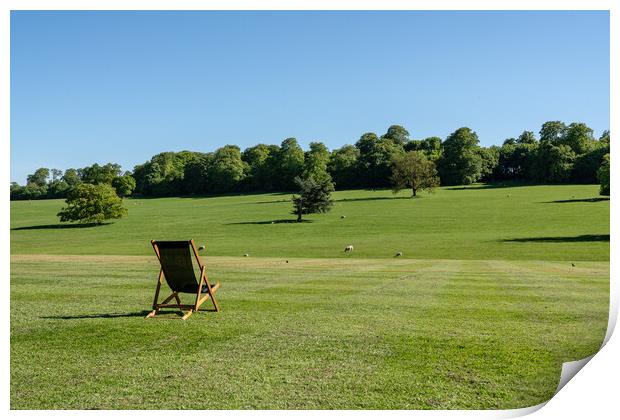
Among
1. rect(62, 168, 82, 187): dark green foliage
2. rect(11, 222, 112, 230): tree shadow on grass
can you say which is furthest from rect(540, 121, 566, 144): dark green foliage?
rect(62, 168, 82, 187): dark green foliage

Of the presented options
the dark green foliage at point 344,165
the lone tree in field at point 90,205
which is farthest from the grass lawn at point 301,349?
the dark green foliage at point 344,165

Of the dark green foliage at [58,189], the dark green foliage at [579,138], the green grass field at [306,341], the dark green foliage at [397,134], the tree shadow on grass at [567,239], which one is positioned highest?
the dark green foliage at [397,134]

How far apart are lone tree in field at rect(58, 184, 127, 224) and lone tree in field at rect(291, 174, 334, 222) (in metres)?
18.0

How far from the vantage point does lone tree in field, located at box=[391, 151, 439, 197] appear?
62344 millimetres

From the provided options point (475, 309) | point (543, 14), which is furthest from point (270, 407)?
point (543, 14)

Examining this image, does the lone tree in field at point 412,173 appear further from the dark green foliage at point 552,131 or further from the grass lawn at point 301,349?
the grass lawn at point 301,349

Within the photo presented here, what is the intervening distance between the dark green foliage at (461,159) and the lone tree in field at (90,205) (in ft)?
129

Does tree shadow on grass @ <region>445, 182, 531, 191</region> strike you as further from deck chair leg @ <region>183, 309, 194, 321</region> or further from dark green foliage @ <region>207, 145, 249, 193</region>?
deck chair leg @ <region>183, 309, 194, 321</region>

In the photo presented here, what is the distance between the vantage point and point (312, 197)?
52.2m

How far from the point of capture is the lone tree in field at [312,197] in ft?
170

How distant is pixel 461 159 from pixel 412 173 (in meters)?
7.87

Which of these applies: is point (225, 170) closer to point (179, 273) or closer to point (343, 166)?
point (343, 166)

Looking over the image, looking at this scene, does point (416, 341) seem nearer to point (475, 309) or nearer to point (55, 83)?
point (475, 309)

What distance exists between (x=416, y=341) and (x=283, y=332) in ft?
5.18
